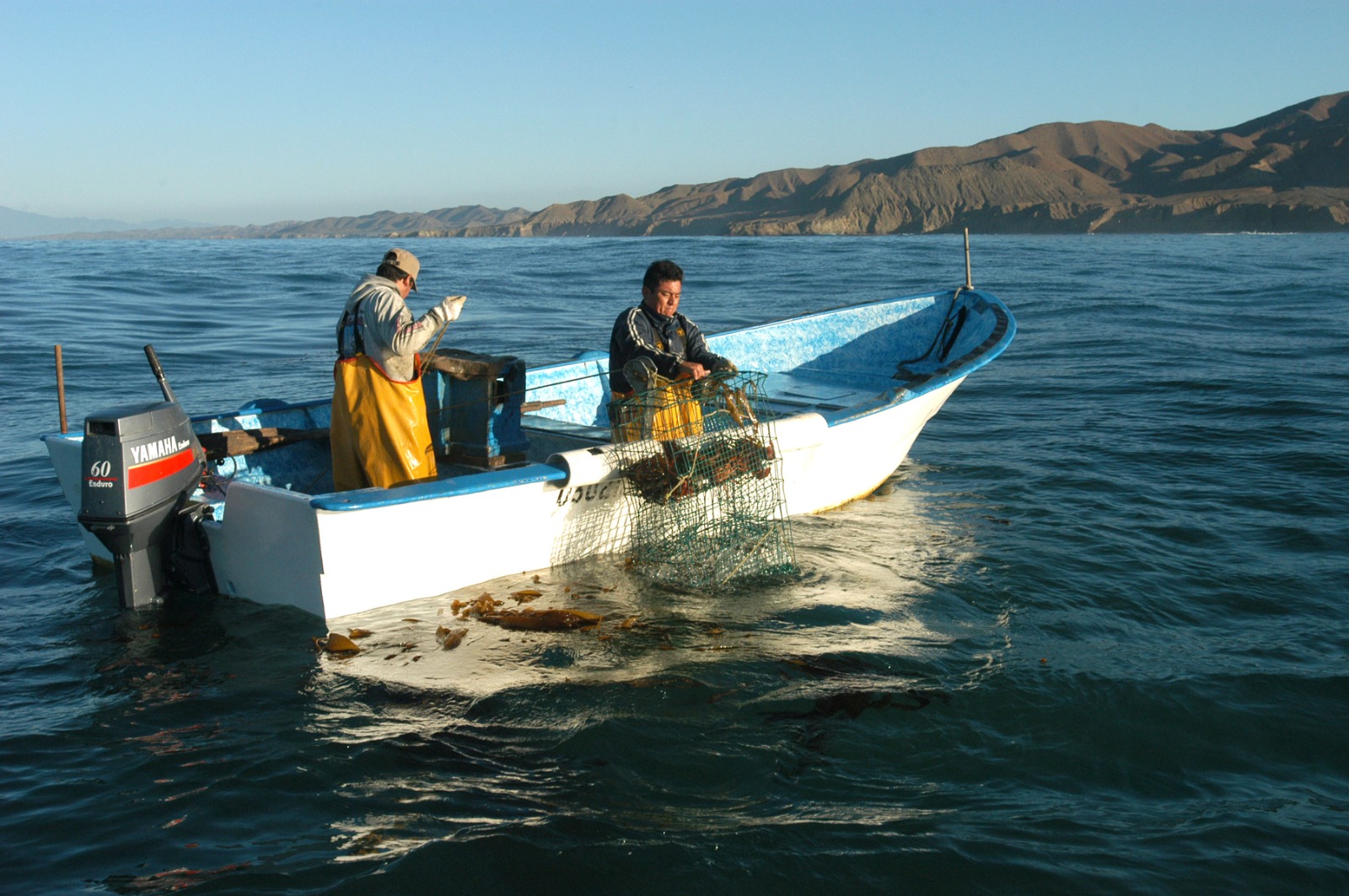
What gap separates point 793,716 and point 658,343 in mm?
2720

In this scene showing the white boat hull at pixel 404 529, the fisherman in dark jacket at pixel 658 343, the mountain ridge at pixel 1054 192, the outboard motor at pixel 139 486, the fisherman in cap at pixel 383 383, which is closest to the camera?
the outboard motor at pixel 139 486

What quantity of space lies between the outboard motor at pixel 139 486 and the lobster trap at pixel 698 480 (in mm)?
2341

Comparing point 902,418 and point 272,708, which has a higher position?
point 902,418

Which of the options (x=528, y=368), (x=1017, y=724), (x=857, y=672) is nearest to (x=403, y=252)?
(x=528, y=368)

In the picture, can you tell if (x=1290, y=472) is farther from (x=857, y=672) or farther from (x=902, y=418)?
(x=857, y=672)

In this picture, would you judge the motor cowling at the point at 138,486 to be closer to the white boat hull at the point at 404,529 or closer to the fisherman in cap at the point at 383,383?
the white boat hull at the point at 404,529

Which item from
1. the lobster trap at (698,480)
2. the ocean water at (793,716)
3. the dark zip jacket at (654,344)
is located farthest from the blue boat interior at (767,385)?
the ocean water at (793,716)

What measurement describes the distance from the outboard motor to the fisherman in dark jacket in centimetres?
249

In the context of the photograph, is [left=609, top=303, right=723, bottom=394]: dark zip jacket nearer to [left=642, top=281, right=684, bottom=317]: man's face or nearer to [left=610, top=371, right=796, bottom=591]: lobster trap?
[left=642, top=281, right=684, bottom=317]: man's face

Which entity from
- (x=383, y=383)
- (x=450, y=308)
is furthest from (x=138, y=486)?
(x=450, y=308)

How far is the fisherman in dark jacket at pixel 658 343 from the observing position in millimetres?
6043

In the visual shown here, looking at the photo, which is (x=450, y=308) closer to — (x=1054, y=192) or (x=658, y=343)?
(x=658, y=343)

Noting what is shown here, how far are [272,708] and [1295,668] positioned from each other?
5.00m

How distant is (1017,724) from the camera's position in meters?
4.51
